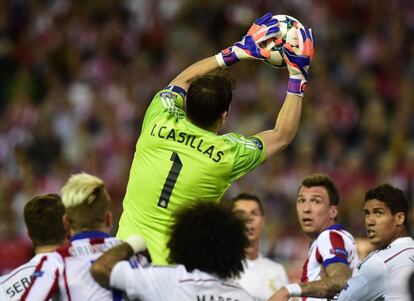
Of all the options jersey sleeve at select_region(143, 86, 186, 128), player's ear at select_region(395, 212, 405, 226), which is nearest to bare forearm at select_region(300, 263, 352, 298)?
player's ear at select_region(395, 212, 405, 226)

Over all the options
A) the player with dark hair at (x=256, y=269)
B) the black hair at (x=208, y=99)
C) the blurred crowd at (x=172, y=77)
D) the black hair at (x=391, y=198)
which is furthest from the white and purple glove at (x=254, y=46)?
the blurred crowd at (x=172, y=77)

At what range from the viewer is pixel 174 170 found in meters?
6.97

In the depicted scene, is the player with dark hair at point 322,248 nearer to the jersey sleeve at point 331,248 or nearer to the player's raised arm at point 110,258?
the jersey sleeve at point 331,248

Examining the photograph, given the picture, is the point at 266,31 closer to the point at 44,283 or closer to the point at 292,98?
the point at 292,98

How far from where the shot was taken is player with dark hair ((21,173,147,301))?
6557 millimetres

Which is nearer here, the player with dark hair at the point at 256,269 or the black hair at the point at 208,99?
the black hair at the point at 208,99

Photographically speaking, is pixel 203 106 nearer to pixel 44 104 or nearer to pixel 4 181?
pixel 4 181

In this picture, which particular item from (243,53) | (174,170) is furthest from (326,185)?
(174,170)

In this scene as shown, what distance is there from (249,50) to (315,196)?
4.78ft

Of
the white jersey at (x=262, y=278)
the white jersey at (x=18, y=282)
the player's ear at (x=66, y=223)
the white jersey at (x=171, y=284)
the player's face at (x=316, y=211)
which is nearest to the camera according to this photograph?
the white jersey at (x=171, y=284)

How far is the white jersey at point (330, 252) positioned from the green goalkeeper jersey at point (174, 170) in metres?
0.91

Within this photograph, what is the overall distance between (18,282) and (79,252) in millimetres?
403

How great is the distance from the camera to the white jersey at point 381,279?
23.1ft

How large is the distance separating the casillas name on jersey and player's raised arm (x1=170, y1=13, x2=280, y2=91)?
45 centimetres
